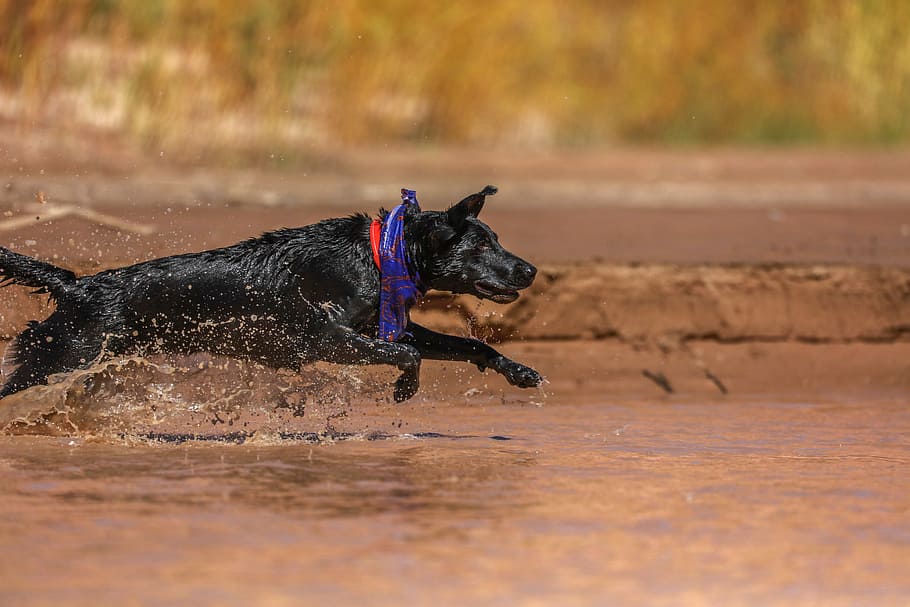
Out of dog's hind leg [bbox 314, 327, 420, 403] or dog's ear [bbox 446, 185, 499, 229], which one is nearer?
dog's hind leg [bbox 314, 327, 420, 403]

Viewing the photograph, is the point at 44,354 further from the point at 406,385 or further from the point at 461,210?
the point at 461,210

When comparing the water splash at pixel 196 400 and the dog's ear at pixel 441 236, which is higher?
the dog's ear at pixel 441 236

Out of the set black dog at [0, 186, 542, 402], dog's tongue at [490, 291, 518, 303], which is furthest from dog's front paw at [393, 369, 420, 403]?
dog's tongue at [490, 291, 518, 303]

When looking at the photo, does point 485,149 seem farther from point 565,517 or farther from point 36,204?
point 565,517

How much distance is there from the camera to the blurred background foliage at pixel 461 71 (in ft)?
50.9

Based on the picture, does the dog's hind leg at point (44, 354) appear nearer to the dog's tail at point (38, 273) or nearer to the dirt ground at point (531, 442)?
the dirt ground at point (531, 442)

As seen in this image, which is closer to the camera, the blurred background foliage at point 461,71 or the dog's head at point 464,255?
the dog's head at point 464,255

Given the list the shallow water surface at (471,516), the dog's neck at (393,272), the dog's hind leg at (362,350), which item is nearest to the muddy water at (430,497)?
the shallow water surface at (471,516)

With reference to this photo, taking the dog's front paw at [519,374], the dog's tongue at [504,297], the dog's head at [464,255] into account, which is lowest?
the dog's front paw at [519,374]

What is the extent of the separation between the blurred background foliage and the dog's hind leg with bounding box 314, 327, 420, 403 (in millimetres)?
7661

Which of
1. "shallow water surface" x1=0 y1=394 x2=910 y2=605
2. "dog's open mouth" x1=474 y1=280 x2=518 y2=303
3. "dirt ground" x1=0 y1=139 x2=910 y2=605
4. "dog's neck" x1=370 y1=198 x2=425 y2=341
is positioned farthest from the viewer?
"dog's open mouth" x1=474 y1=280 x2=518 y2=303

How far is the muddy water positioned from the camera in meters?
4.55

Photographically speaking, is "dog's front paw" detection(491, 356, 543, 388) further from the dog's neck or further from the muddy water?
the dog's neck

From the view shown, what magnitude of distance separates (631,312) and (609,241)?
8.47 feet
